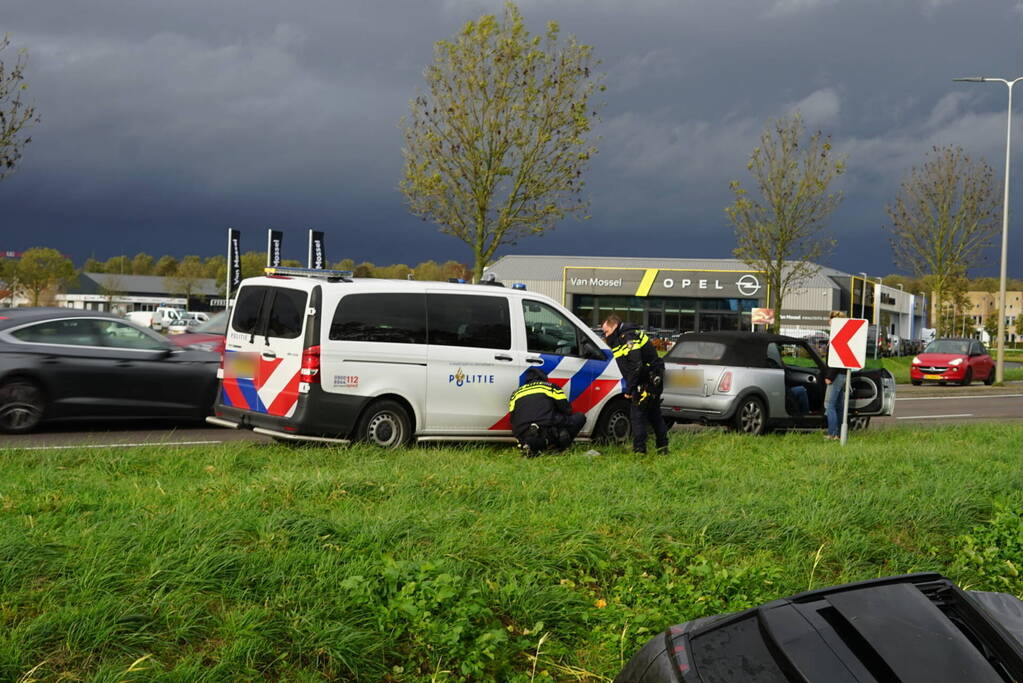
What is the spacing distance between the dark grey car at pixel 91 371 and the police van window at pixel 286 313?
9.06 ft

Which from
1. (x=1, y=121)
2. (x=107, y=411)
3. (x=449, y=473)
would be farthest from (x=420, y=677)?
(x=1, y=121)

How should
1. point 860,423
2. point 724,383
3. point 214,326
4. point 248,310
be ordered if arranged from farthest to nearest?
point 214,326, point 860,423, point 724,383, point 248,310

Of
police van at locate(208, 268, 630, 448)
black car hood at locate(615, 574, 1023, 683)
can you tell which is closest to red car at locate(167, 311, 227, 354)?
police van at locate(208, 268, 630, 448)

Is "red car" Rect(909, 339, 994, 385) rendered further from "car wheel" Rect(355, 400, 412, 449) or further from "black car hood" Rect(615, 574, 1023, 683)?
"black car hood" Rect(615, 574, 1023, 683)

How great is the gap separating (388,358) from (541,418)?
66.5 inches

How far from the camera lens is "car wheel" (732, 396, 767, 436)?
13.3 metres

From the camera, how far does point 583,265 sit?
8225 cm

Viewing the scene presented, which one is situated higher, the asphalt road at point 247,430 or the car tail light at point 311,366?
the car tail light at point 311,366

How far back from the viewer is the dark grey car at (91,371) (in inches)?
448

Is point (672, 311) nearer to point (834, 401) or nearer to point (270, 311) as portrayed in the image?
point (834, 401)

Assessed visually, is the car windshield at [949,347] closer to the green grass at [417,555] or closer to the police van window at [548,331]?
the police van window at [548,331]

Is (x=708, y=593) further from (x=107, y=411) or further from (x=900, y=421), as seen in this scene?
(x=900, y=421)

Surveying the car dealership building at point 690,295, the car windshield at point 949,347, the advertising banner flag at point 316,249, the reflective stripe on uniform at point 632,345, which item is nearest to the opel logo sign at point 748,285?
the car dealership building at point 690,295

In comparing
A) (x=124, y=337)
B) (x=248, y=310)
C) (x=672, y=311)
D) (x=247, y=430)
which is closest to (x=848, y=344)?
(x=248, y=310)
